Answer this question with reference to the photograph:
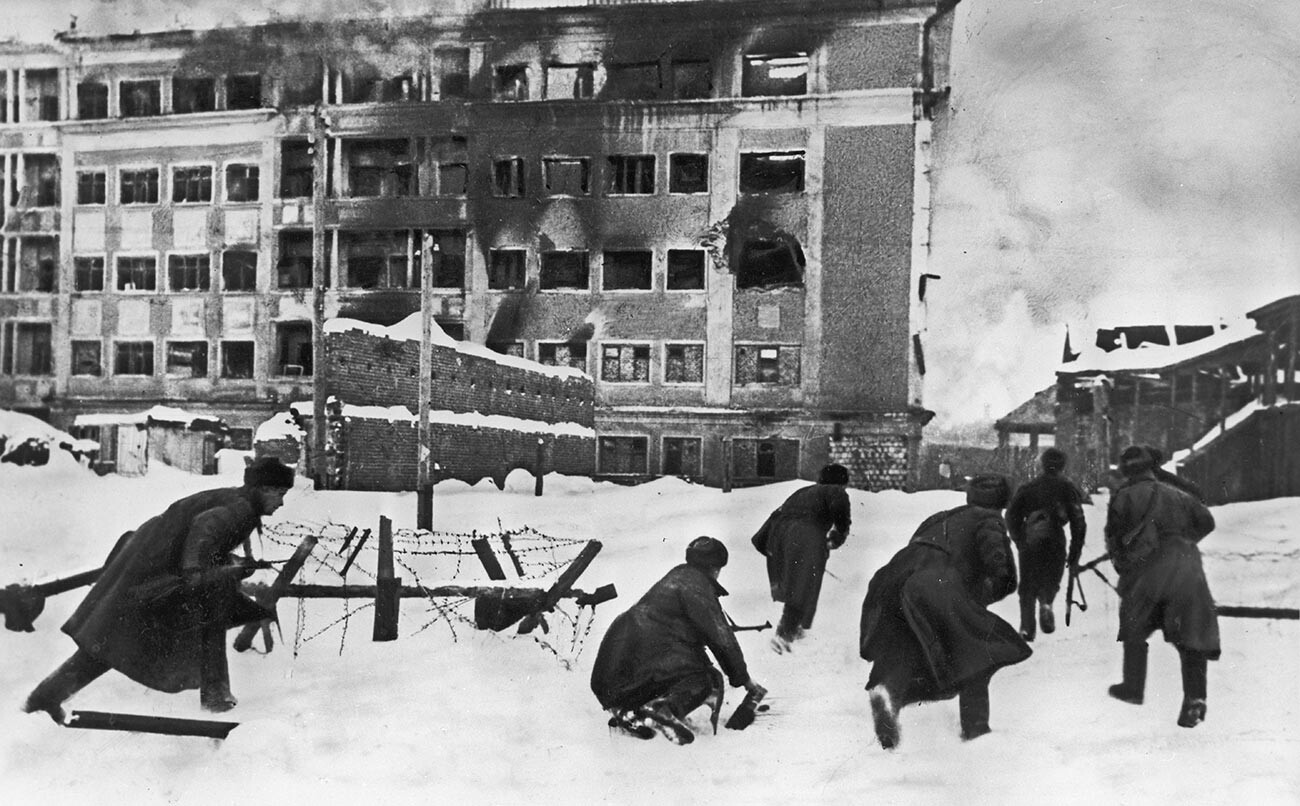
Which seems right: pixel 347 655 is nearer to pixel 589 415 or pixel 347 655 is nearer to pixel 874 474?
pixel 589 415

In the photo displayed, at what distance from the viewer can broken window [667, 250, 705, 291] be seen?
4.56 metres

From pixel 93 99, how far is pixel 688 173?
9.28 ft

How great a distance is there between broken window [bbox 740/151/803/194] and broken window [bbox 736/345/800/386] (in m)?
0.69

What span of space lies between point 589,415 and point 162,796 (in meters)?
2.52

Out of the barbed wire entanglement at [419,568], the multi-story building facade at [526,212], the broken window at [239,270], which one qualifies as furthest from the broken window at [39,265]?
the barbed wire entanglement at [419,568]

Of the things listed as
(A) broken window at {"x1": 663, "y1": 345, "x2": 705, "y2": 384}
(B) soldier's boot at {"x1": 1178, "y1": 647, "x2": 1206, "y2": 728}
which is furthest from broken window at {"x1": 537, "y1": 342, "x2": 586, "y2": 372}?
(B) soldier's boot at {"x1": 1178, "y1": 647, "x2": 1206, "y2": 728}

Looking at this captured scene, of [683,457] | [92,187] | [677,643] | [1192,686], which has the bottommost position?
[1192,686]

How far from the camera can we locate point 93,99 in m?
4.88

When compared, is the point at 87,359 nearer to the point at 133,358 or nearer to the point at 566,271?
the point at 133,358

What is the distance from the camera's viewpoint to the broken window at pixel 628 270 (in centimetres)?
458

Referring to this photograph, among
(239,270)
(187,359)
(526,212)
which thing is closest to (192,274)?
(239,270)

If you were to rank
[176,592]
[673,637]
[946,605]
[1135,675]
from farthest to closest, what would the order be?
[1135,675], [176,592], [673,637], [946,605]

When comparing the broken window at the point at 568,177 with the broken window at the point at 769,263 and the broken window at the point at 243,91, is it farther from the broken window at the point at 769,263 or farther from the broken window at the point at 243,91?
the broken window at the point at 243,91

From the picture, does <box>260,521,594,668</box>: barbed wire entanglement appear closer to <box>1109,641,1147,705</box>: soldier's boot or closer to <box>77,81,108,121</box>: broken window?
<box>77,81,108,121</box>: broken window
